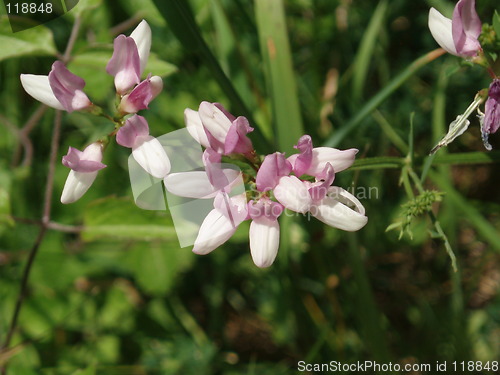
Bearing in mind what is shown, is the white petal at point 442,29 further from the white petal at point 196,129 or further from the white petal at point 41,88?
the white petal at point 41,88

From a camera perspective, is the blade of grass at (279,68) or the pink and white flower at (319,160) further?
the blade of grass at (279,68)

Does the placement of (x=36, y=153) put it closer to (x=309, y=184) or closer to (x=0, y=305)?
(x=0, y=305)

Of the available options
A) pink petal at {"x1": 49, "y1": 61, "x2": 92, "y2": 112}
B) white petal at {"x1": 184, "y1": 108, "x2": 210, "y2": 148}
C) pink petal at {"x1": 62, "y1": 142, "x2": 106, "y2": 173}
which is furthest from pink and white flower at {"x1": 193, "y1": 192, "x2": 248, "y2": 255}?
pink petal at {"x1": 49, "y1": 61, "x2": 92, "y2": 112}

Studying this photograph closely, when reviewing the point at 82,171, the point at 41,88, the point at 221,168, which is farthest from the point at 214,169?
the point at 41,88

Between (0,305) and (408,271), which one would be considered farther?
(408,271)

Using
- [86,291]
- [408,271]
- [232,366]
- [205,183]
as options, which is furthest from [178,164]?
[408,271]

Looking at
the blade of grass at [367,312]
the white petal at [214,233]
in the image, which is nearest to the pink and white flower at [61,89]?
the white petal at [214,233]
